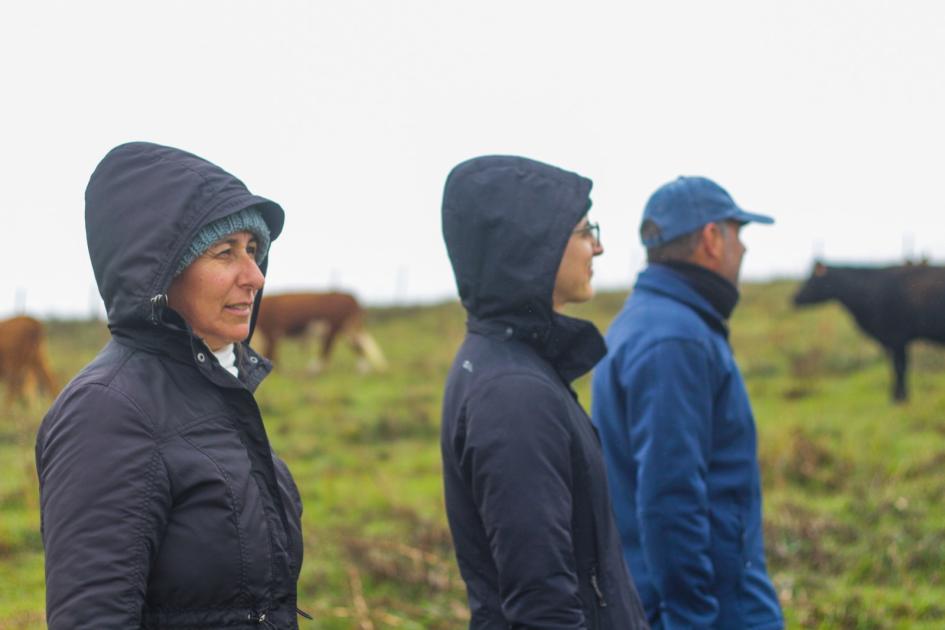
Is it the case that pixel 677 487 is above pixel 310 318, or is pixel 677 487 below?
above

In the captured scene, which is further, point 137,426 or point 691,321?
point 691,321

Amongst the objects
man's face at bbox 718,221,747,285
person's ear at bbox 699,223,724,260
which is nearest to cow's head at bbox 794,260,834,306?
man's face at bbox 718,221,747,285

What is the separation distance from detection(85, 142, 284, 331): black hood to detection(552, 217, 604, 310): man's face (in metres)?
0.95

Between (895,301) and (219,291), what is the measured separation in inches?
514

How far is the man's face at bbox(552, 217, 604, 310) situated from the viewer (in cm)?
281

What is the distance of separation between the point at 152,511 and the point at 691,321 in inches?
74.7

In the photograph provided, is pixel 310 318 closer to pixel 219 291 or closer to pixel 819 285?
pixel 819 285

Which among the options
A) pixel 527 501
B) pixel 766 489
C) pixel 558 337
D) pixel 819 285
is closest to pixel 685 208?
pixel 558 337

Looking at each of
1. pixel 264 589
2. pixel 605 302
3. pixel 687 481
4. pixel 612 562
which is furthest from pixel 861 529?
pixel 605 302

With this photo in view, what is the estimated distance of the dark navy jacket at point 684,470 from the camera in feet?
10.1

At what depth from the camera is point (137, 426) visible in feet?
6.11

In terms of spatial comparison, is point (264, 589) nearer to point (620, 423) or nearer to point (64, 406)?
point (64, 406)

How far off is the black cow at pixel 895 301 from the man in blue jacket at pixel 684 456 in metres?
10.7

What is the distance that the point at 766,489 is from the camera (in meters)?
8.87
